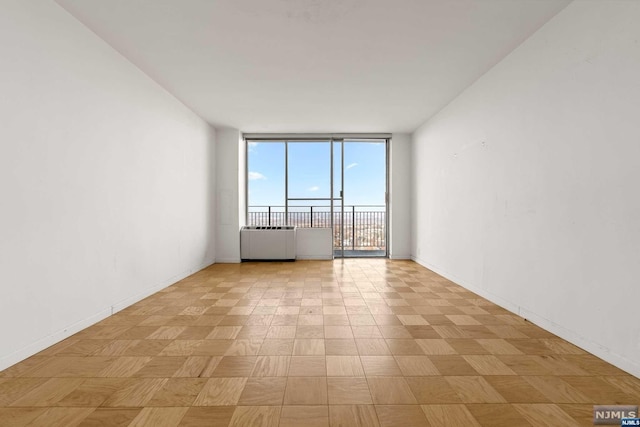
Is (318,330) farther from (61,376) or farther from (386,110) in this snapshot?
(386,110)

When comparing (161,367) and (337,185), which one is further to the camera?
(337,185)

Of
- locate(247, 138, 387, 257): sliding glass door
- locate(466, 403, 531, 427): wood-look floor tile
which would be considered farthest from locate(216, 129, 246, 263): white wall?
locate(466, 403, 531, 427): wood-look floor tile

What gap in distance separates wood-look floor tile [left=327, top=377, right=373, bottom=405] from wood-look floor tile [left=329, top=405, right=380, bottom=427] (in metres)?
0.04

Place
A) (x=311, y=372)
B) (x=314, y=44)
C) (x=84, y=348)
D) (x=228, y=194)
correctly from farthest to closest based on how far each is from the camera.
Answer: (x=228, y=194)
(x=314, y=44)
(x=84, y=348)
(x=311, y=372)

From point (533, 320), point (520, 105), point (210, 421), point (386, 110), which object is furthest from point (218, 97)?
point (533, 320)

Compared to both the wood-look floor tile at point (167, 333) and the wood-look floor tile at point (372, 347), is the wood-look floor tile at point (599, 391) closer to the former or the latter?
the wood-look floor tile at point (372, 347)

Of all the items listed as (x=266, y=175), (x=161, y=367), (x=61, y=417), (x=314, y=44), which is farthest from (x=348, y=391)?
(x=266, y=175)

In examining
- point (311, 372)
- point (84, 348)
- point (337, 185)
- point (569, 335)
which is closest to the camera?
point (311, 372)

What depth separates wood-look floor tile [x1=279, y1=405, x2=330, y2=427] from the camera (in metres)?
1.44

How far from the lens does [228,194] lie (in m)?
6.37

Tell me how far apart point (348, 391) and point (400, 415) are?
318 mm

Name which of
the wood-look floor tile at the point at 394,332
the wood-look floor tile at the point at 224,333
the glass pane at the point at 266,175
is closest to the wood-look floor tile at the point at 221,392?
the wood-look floor tile at the point at 224,333

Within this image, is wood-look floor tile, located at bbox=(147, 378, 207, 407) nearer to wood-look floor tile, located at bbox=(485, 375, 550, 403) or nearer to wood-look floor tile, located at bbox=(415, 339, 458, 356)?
wood-look floor tile, located at bbox=(415, 339, 458, 356)

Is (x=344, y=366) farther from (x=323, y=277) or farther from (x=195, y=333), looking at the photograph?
(x=323, y=277)
